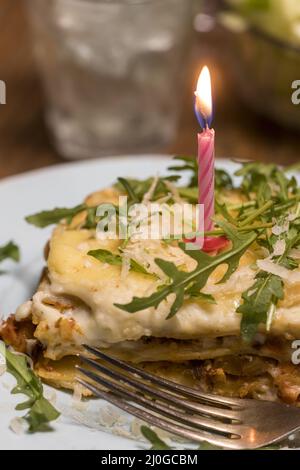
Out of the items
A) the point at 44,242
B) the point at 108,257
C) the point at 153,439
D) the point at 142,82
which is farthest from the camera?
the point at 142,82

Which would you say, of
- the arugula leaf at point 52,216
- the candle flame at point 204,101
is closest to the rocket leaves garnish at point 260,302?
the candle flame at point 204,101

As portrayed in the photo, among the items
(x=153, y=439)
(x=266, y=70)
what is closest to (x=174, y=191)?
(x=153, y=439)

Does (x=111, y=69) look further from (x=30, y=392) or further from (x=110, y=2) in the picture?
(x=30, y=392)

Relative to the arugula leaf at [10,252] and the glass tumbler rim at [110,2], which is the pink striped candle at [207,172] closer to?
the arugula leaf at [10,252]

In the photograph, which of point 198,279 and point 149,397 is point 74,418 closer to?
point 149,397

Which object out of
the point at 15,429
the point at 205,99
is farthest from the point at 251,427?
the point at 205,99

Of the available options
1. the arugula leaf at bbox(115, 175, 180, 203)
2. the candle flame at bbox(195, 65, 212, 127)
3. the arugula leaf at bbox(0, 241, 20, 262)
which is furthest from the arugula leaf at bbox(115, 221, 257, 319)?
the arugula leaf at bbox(0, 241, 20, 262)

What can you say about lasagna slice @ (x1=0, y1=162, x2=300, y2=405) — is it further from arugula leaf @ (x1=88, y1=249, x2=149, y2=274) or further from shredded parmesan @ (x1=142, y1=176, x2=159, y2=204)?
shredded parmesan @ (x1=142, y1=176, x2=159, y2=204)
